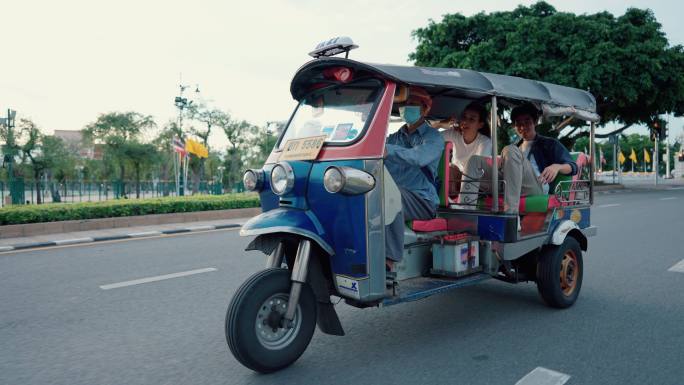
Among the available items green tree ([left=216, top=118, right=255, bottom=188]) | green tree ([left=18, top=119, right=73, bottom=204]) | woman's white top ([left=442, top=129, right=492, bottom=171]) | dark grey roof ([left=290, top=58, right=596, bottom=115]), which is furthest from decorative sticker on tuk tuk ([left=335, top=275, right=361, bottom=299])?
green tree ([left=216, top=118, right=255, bottom=188])

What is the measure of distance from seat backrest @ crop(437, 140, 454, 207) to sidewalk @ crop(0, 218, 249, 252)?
7.47 meters

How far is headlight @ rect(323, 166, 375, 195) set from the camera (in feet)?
10.2

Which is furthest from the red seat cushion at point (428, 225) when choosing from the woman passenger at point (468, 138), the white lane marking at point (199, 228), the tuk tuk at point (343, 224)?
the white lane marking at point (199, 228)

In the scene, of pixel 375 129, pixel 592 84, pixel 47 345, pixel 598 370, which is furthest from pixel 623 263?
pixel 592 84

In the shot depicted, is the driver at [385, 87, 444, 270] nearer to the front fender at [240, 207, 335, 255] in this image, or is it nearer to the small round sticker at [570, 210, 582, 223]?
the front fender at [240, 207, 335, 255]

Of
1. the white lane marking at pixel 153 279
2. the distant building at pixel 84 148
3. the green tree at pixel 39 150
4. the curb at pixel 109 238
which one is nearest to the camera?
the white lane marking at pixel 153 279

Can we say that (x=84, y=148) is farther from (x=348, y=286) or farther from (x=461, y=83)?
(x=348, y=286)

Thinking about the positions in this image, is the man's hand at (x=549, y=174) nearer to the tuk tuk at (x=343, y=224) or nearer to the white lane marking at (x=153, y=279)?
the tuk tuk at (x=343, y=224)

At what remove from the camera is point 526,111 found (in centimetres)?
508

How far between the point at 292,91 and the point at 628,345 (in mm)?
3143

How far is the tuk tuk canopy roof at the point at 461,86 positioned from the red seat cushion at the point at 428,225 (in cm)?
106

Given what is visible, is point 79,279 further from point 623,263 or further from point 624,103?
point 624,103

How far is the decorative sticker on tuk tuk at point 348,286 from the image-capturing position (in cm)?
328

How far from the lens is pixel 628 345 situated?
371 cm
